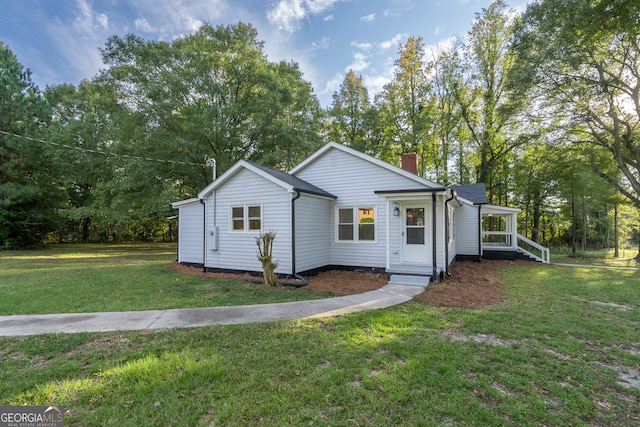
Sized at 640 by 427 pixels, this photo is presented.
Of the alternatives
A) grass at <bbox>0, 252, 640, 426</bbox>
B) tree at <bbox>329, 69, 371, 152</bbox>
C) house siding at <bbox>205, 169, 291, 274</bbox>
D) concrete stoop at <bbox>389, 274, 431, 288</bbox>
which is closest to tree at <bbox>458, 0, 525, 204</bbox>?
tree at <bbox>329, 69, 371, 152</bbox>

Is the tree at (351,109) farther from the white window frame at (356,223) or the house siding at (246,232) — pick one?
the house siding at (246,232)

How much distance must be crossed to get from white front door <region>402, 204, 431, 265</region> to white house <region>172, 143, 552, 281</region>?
0.10ft

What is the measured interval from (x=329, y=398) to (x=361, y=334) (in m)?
1.69

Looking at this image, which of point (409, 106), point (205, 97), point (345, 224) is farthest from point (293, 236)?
point (409, 106)

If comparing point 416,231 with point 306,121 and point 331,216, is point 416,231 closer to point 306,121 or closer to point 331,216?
point 331,216

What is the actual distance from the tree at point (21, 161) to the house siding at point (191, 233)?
47.4 ft

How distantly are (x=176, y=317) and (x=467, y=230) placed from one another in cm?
1357

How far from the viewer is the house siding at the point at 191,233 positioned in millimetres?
11578

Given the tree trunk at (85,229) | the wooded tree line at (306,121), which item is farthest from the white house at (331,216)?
the tree trunk at (85,229)

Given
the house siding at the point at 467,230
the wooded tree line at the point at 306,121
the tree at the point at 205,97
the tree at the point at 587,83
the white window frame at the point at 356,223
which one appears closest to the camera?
the white window frame at the point at 356,223

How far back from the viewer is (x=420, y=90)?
21781mm

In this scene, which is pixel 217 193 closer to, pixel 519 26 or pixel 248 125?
pixel 248 125

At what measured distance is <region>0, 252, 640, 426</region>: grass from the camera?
8.36 feet

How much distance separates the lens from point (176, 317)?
509cm
